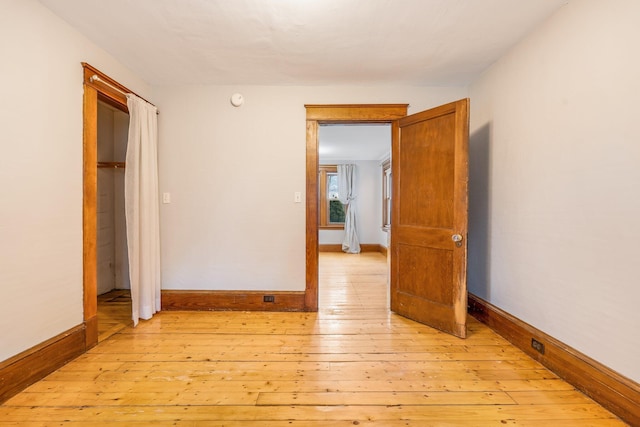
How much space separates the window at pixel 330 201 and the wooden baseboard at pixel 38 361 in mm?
5872

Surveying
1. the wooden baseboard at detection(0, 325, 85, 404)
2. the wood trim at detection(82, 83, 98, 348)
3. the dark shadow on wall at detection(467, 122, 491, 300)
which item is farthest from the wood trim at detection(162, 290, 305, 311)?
the dark shadow on wall at detection(467, 122, 491, 300)

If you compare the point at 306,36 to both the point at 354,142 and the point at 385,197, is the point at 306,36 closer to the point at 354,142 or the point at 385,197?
the point at 354,142

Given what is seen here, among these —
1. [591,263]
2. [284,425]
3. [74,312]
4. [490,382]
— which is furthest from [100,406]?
[591,263]

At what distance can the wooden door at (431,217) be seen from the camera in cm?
244

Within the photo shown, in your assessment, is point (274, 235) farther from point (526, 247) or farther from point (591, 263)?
point (591, 263)

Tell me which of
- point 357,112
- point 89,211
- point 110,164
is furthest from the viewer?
point 110,164

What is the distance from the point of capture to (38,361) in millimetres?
1823

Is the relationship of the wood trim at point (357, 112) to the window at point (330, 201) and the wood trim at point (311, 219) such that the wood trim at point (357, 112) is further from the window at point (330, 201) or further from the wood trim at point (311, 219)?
the window at point (330, 201)

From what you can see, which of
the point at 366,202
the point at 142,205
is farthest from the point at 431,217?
the point at 366,202

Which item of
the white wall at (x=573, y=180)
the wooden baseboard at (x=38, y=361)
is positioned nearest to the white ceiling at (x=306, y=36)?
the white wall at (x=573, y=180)

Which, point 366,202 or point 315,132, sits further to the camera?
point 366,202

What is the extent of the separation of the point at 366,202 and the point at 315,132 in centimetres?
473

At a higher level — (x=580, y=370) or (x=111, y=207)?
(x=111, y=207)

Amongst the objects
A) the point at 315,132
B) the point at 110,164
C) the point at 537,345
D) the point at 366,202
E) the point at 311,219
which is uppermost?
the point at 315,132
